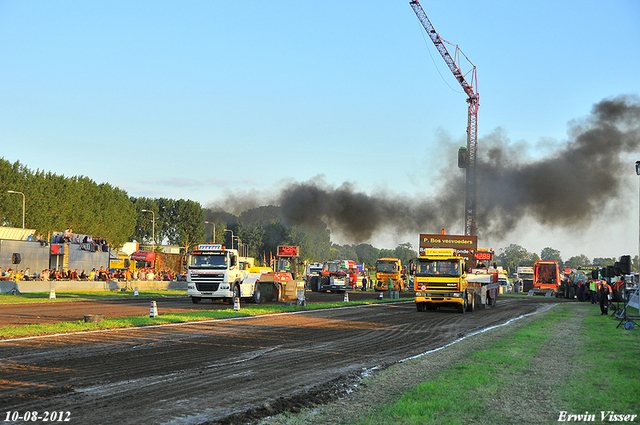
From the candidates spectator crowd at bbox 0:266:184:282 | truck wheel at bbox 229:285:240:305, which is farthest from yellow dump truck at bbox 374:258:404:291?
truck wheel at bbox 229:285:240:305

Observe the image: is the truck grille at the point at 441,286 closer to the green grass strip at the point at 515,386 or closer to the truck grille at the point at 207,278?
the truck grille at the point at 207,278

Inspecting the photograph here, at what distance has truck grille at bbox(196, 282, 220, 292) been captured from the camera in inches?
1215

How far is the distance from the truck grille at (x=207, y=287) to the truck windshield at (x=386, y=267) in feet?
93.4

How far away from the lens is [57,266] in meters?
54.7

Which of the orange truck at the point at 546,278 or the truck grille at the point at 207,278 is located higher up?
the truck grille at the point at 207,278

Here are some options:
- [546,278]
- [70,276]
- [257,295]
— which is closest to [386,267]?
[546,278]

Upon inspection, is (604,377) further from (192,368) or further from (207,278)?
(207,278)

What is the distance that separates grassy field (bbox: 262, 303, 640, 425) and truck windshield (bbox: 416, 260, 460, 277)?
45.9 ft

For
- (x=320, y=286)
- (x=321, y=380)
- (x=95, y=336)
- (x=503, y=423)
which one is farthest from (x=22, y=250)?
(x=503, y=423)

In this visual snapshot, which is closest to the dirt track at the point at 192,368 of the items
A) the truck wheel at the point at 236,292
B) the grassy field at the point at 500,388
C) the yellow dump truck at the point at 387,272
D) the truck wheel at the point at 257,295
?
the grassy field at the point at 500,388

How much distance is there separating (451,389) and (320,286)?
163 ft

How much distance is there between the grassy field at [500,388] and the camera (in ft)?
24.4

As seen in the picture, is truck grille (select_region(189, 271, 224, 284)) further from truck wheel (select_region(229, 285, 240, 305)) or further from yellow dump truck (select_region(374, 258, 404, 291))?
yellow dump truck (select_region(374, 258, 404, 291))

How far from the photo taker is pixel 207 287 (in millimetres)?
31062
